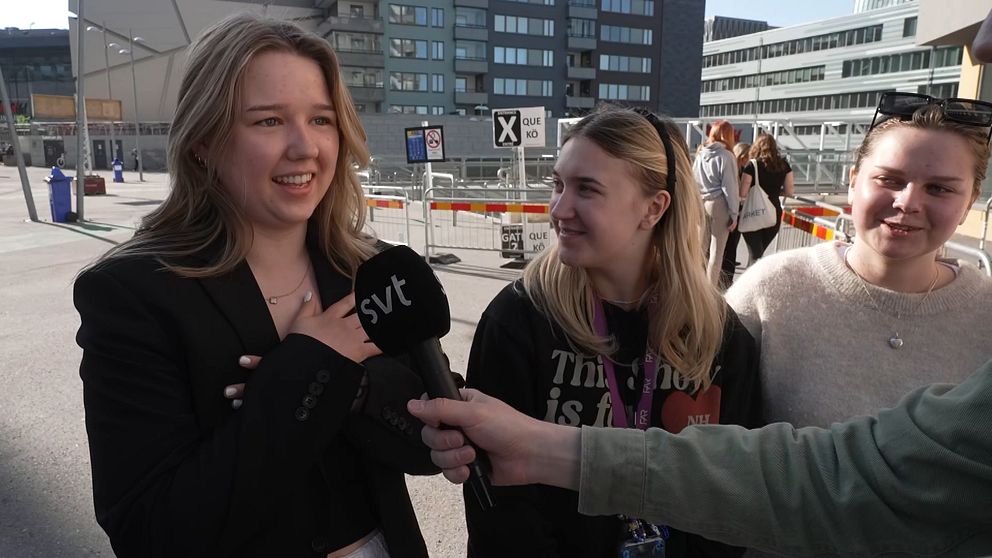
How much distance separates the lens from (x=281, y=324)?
67.7 inches

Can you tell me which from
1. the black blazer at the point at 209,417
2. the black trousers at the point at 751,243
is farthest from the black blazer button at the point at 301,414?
the black trousers at the point at 751,243

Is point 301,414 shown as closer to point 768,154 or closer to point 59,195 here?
point 768,154

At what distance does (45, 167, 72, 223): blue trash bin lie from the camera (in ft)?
49.6

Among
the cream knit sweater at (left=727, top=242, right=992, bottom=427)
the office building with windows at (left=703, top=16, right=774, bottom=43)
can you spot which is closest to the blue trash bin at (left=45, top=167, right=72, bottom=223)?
the cream knit sweater at (left=727, top=242, right=992, bottom=427)

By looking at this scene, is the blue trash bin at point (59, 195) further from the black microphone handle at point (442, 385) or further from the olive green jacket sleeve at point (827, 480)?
the olive green jacket sleeve at point (827, 480)

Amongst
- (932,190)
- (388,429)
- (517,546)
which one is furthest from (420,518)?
(932,190)

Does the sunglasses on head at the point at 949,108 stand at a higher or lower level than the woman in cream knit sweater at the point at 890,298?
higher

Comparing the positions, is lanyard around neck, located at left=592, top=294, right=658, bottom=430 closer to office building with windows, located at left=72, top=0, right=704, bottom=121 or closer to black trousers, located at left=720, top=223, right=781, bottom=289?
black trousers, located at left=720, top=223, right=781, bottom=289

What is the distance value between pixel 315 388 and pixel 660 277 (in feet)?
4.03

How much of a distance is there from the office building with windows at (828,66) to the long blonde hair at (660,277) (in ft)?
182

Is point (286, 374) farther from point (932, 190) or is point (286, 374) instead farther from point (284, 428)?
point (932, 190)

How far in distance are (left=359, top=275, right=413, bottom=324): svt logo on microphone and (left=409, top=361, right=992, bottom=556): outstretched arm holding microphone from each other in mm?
224

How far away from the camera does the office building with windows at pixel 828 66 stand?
192 feet

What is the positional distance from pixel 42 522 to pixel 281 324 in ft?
8.29
